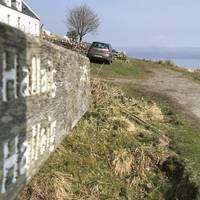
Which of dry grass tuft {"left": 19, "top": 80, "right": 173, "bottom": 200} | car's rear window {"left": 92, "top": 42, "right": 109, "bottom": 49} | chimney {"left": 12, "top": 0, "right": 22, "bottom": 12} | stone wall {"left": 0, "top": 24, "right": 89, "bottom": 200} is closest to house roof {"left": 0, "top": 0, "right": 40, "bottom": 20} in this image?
chimney {"left": 12, "top": 0, "right": 22, "bottom": 12}

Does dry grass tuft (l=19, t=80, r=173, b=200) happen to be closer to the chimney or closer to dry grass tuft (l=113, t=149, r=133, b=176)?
dry grass tuft (l=113, t=149, r=133, b=176)

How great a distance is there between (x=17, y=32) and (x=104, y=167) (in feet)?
19.7

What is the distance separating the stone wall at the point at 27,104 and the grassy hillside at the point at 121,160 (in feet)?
1.86

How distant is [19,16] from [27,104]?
5929 cm

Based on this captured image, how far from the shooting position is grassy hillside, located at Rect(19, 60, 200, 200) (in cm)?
1044

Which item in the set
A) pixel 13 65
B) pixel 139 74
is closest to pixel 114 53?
pixel 139 74

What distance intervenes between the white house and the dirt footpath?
2676 cm

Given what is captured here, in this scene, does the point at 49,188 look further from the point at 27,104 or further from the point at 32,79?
the point at 32,79

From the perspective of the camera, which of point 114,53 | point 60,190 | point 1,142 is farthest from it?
point 114,53

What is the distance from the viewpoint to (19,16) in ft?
214

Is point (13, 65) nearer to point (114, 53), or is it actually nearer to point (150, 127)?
point (150, 127)

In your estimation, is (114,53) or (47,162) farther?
(114,53)

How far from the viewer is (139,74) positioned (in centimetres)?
3294

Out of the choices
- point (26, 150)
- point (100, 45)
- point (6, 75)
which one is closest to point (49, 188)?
point (26, 150)
